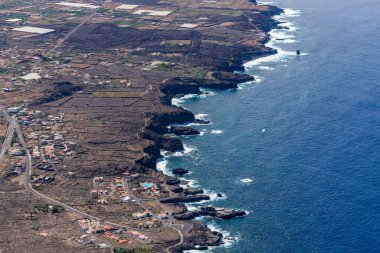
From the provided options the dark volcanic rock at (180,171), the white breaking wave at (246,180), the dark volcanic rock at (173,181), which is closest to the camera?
the dark volcanic rock at (173,181)

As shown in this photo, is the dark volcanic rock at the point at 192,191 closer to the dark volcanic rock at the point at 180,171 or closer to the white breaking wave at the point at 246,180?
the dark volcanic rock at the point at 180,171

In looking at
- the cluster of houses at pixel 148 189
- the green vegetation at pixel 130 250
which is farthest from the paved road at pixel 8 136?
the green vegetation at pixel 130 250

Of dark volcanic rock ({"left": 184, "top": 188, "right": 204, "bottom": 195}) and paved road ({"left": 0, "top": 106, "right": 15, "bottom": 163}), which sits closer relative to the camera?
dark volcanic rock ({"left": 184, "top": 188, "right": 204, "bottom": 195})

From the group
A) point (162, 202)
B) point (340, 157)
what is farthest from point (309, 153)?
point (162, 202)

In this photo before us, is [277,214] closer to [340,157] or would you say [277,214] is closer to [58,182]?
[340,157]

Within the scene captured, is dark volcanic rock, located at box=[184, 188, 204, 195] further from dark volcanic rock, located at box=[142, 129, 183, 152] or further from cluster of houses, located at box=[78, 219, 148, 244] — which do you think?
dark volcanic rock, located at box=[142, 129, 183, 152]

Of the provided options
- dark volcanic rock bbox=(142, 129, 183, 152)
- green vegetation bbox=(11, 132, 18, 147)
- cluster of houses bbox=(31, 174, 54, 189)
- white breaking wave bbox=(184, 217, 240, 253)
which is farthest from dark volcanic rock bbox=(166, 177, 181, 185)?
green vegetation bbox=(11, 132, 18, 147)

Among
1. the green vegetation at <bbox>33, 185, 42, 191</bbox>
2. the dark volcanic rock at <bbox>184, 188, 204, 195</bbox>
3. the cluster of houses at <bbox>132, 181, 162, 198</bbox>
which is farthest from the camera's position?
Answer: the dark volcanic rock at <bbox>184, 188, 204, 195</bbox>

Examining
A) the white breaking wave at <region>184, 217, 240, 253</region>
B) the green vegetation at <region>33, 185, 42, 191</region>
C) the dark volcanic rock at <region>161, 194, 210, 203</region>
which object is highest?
the green vegetation at <region>33, 185, 42, 191</region>

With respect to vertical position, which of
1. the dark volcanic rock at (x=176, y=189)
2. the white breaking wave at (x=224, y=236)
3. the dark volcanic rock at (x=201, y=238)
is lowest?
the white breaking wave at (x=224, y=236)

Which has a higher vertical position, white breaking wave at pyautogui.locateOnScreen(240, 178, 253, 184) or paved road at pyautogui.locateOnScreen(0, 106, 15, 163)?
paved road at pyautogui.locateOnScreen(0, 106, 15, 163)

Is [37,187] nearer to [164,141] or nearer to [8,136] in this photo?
[8,136]

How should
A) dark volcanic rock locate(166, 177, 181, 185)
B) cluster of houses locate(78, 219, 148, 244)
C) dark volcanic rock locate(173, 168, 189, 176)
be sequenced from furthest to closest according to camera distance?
dark volcanic rock locate(173, 168, 189, 176), dark volcanic rock locate(166, 177, 181, 185), cluster of houses locate(78, 219, 148, 244)
